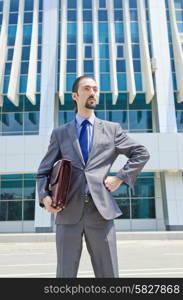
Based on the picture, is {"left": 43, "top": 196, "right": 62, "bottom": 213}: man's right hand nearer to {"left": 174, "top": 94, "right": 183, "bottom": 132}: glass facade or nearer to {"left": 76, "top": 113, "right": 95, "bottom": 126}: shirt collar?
{"left": 76, "top": 113, "right": 95, "bottom": 126}: shirt collar

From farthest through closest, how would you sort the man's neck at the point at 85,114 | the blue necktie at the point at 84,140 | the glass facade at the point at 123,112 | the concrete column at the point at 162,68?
the glass facade at the point at 123,112 → the concrete column at the point at 162,68 → the man's neck at the point at 85,114 → the blue necktie at the point at 84,140

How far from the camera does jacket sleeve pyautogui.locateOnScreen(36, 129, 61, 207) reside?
7.79ft

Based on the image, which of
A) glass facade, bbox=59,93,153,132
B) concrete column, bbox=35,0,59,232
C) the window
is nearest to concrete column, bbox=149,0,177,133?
glass facade, bbox=59,93,153,132

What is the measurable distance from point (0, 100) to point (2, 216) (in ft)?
26.1

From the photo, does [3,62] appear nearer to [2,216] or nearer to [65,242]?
[2,216]

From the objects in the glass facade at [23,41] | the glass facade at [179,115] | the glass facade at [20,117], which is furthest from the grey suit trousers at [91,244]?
the glass facade at [179,115]

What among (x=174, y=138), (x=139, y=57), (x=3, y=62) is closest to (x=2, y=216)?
(x=3, y=62)

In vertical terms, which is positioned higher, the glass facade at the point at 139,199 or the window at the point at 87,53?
the window at the point at 87,53

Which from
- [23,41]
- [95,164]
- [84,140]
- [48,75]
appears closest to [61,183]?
[95,164]

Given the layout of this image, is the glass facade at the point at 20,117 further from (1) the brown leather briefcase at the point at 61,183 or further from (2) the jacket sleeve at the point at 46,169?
(1) the brown leather briefcase at the point at 61,183

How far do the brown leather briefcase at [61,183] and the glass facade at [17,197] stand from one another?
Result: 19697mm

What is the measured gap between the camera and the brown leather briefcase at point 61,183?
7.21ft

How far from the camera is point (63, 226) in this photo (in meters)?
2.29

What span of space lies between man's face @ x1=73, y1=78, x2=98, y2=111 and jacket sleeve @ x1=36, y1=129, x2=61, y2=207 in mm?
384
